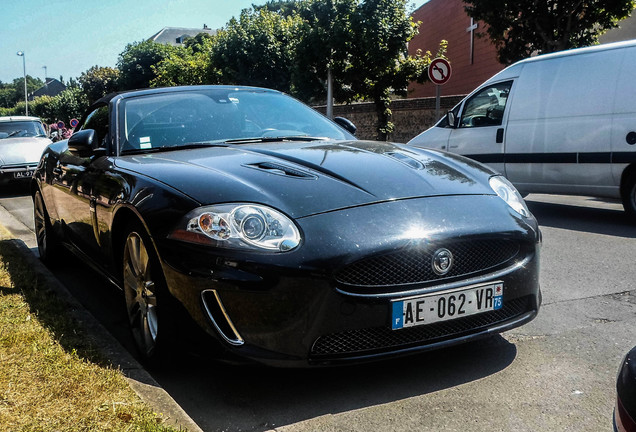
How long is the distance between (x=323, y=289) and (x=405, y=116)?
22.1 metres

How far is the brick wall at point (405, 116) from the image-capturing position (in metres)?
23.1

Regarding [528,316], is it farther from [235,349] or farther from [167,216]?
[167,216]

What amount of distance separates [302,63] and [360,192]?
76.3 feet

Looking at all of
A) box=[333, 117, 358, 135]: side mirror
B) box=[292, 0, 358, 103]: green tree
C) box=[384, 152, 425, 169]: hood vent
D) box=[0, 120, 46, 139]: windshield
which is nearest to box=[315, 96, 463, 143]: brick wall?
box=[292, 0, 358, 103]: green tree

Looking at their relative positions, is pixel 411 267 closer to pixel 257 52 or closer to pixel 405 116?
pixel 405 116

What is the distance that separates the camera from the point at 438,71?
1558 cm

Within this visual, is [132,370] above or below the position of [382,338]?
below

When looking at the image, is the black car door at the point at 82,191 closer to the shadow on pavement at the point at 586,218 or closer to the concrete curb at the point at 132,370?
the concrete curb at the point at 132,370

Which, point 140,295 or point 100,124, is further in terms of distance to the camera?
point 100,124

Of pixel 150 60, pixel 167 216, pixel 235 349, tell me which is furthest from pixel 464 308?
pixel 150 60

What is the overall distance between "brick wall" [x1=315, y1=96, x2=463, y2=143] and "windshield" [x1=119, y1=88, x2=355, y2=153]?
17215 mm

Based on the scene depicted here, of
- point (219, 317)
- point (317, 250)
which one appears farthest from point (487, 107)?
point (219, 317)

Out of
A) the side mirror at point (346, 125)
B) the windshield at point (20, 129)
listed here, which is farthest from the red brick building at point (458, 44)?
the side mirror at point (346, 125)

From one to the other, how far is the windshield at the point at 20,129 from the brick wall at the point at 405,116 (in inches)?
460
